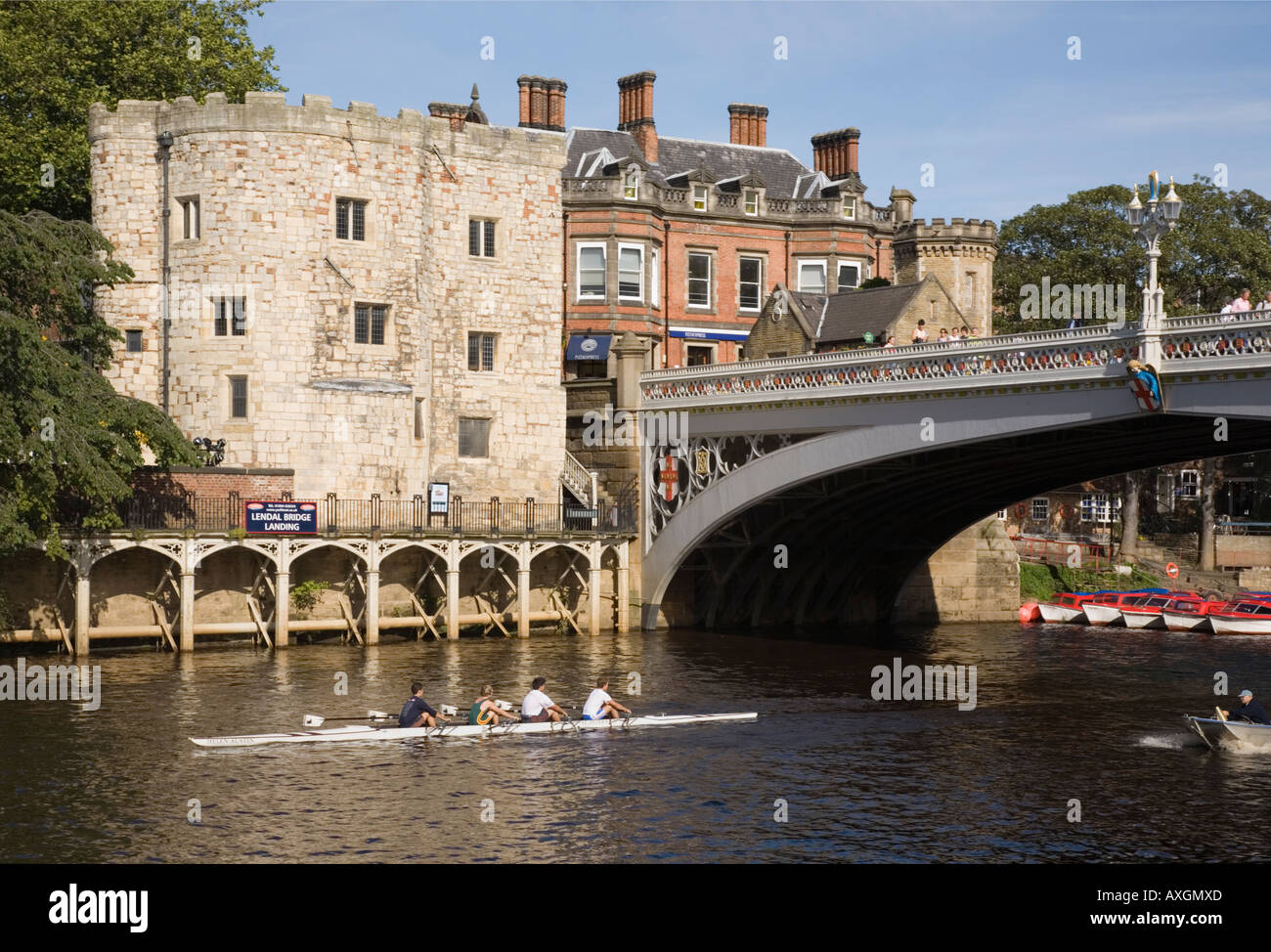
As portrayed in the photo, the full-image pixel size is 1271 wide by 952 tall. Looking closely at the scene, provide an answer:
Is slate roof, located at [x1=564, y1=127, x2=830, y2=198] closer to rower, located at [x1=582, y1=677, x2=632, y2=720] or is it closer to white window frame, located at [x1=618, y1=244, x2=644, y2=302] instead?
white window frame, located at [x1=618, y1=244, x2=644, y2=302]

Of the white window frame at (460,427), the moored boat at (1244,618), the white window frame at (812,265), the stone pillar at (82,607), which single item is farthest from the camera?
the white window frame at (812,265)

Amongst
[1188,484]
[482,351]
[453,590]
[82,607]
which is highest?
[482,351]

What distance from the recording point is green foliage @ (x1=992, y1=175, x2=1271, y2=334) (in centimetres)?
8650

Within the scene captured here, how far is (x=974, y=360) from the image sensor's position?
44.0 meters

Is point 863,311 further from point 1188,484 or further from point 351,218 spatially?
point 1188,484

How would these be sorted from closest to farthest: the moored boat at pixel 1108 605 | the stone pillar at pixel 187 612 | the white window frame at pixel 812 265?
1. the stone pillar at pixel 187 612
2. the moored boat at pixel 1108 605
3. the white window frame at pixel 812 265

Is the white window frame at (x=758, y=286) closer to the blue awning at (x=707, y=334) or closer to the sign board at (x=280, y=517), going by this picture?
the blue awning at (x=707, y=334)

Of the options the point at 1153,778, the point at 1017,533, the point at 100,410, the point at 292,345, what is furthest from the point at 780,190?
the point at 1153,778

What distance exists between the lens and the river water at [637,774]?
1097 inches

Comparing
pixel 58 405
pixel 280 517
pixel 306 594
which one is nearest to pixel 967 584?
pixel 306 594

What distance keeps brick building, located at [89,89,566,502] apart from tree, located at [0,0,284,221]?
20.9 feet

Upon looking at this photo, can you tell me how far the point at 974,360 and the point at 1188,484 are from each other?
204 feet

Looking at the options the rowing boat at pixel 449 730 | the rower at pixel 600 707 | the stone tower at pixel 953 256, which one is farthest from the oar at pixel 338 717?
the stone tower at pixel 953 256

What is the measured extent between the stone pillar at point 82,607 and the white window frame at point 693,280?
3289 centimetres
